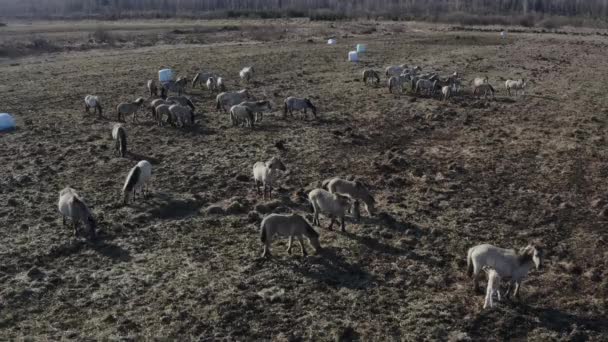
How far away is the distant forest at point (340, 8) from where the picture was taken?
331 feet

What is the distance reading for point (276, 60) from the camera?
40.2 metres

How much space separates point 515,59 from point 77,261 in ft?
120

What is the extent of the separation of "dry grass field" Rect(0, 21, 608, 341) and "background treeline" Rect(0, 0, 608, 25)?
215 feet

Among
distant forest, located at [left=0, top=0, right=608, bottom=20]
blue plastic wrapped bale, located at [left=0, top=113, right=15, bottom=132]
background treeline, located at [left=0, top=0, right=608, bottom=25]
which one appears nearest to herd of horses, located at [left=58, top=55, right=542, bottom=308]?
blue plastic wrapped bale, located at [left=0, top=113, right=15, bottom=132]

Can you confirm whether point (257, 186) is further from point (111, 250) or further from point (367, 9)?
point (367, 9)

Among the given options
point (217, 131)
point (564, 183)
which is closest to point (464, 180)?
point (564, 183)

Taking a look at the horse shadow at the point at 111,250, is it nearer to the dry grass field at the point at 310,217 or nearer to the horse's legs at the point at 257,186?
the dry grass field at the point at 310,217

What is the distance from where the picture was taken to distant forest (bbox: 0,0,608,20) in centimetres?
10081

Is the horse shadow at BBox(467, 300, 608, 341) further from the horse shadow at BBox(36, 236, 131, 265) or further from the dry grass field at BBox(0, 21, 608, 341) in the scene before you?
the horse shadow at BBox(36, 236, 131, 265)

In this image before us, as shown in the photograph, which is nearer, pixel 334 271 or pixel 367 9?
pixel 334 271

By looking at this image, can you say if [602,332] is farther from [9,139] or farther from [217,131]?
[9,139]

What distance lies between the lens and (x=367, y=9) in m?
131

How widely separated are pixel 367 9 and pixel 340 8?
7.60 m

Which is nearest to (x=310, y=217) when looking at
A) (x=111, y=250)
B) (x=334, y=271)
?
(x=334, y=271)
